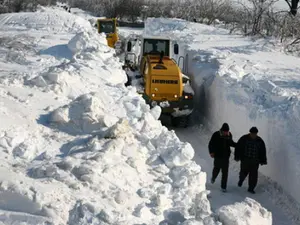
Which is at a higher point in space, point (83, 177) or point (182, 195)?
point (83, 177)

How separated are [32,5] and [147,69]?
3696 centimetres

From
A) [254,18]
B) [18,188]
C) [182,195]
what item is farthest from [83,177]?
[254,18]

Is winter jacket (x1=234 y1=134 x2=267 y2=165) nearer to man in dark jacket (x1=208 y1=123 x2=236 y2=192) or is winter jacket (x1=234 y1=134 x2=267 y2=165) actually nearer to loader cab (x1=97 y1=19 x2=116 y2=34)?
man in dark jacket (x1=208 y1=123 x2=236 y2=192)

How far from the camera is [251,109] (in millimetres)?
11266

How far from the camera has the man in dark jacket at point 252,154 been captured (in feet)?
29.6

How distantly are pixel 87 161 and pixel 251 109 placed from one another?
19.2ft

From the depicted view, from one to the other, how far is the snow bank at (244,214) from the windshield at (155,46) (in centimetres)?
971

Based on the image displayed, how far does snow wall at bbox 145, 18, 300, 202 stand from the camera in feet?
29.9

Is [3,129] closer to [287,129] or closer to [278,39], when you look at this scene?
[287,129]

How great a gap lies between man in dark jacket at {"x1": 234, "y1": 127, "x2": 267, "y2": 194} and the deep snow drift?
1545mm

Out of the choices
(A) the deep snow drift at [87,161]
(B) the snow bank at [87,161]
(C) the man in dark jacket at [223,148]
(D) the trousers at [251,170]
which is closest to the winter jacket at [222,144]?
(C) the man in dark jacket at [223,148]

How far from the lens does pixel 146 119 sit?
927 centimetres

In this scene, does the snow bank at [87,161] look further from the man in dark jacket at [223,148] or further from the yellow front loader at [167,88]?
the yellow front loader at [167,88]

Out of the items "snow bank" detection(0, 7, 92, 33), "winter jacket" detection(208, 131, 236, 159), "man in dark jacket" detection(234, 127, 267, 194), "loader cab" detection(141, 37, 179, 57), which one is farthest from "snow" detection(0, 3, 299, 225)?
"snow bank" detection(0, 7, 92, 33)
